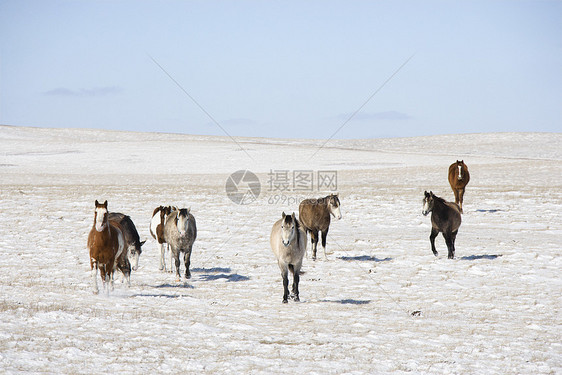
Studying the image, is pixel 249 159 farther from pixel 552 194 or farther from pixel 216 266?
pixel 216 266

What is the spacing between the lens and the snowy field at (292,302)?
7.27 metres

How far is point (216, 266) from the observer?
Answer: 565 inches

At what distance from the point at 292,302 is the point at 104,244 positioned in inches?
156

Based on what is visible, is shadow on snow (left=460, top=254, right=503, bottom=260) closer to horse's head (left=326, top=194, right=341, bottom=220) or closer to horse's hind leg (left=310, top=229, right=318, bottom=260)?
horse's head (left=326, top=194, right=341, bottom=220)

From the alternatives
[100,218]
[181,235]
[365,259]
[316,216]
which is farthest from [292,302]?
[316,216]

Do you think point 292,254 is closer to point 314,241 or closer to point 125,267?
point 125,267

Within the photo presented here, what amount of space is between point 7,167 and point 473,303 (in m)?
44.5

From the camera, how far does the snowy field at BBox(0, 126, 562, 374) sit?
23.8ft

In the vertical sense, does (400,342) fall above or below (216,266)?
below

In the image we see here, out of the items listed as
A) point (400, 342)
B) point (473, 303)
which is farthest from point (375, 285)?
point (400, 342)

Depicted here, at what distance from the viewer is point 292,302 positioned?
35.3 feet

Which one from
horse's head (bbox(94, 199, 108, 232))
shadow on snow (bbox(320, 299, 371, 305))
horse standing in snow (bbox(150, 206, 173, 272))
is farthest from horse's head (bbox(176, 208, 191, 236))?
shadow on snow (bbox(320, 299, 371, 305))

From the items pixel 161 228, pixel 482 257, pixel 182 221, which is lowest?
pixel 482 257

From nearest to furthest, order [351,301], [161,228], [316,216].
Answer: [351,301] < [161,228] < [316,216]
